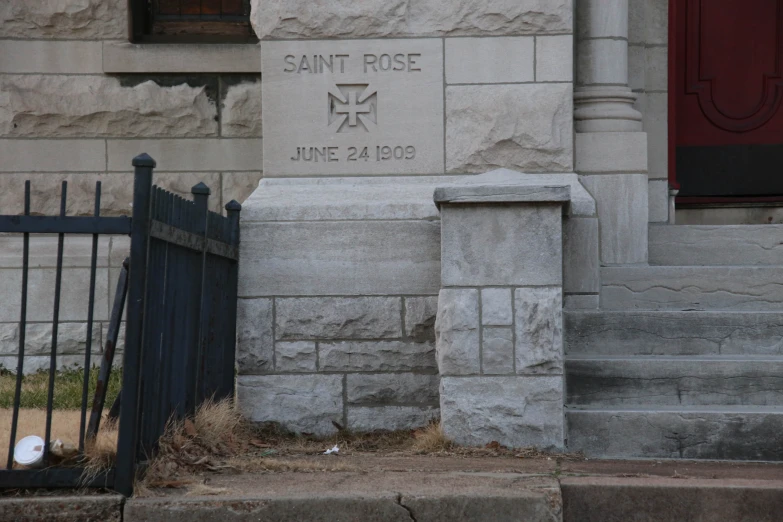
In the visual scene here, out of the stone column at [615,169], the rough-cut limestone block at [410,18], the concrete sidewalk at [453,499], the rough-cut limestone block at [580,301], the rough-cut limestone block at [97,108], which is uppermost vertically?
the rough-cut limestone block at [410,18]

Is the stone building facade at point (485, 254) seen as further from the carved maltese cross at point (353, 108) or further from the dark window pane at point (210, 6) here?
the dark window pane at point (210, 6)

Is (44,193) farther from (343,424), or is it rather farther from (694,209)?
(694,209)

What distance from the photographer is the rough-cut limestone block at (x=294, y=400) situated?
225 inches

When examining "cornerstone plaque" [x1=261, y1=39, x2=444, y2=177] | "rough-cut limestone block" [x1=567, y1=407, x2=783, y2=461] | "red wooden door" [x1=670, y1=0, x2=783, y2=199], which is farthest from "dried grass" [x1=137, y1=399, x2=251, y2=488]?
"red wooden door" [x1=670, y1=0, x2=783, y2=199]

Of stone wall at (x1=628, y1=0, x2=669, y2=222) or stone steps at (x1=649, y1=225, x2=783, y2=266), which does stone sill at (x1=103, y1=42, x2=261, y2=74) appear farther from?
stone steps at (x1=649, y1=225, x2=783, y2=266)

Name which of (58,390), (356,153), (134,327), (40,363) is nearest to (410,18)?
(356,153)

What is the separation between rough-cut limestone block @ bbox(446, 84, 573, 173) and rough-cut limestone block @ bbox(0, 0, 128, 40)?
2967mm

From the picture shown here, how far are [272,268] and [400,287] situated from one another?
2.40ft

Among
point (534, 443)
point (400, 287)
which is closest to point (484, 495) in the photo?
point (534, 443)

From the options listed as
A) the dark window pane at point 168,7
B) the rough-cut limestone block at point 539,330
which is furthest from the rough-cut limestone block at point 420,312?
the dark window pane at point 168,7

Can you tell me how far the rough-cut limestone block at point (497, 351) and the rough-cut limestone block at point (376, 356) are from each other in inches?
25.2

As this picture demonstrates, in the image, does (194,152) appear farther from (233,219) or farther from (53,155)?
(233,219)

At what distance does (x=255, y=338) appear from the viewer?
18.8ft

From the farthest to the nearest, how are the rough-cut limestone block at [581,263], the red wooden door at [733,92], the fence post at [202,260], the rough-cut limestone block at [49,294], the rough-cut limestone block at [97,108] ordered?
the red wooden door at [733,92], the rough-cut limestone block at [97,108], the rough-cut limestone block at [49,294], the rough-cut limestone block at [581,263], the fence post at [202,260]
